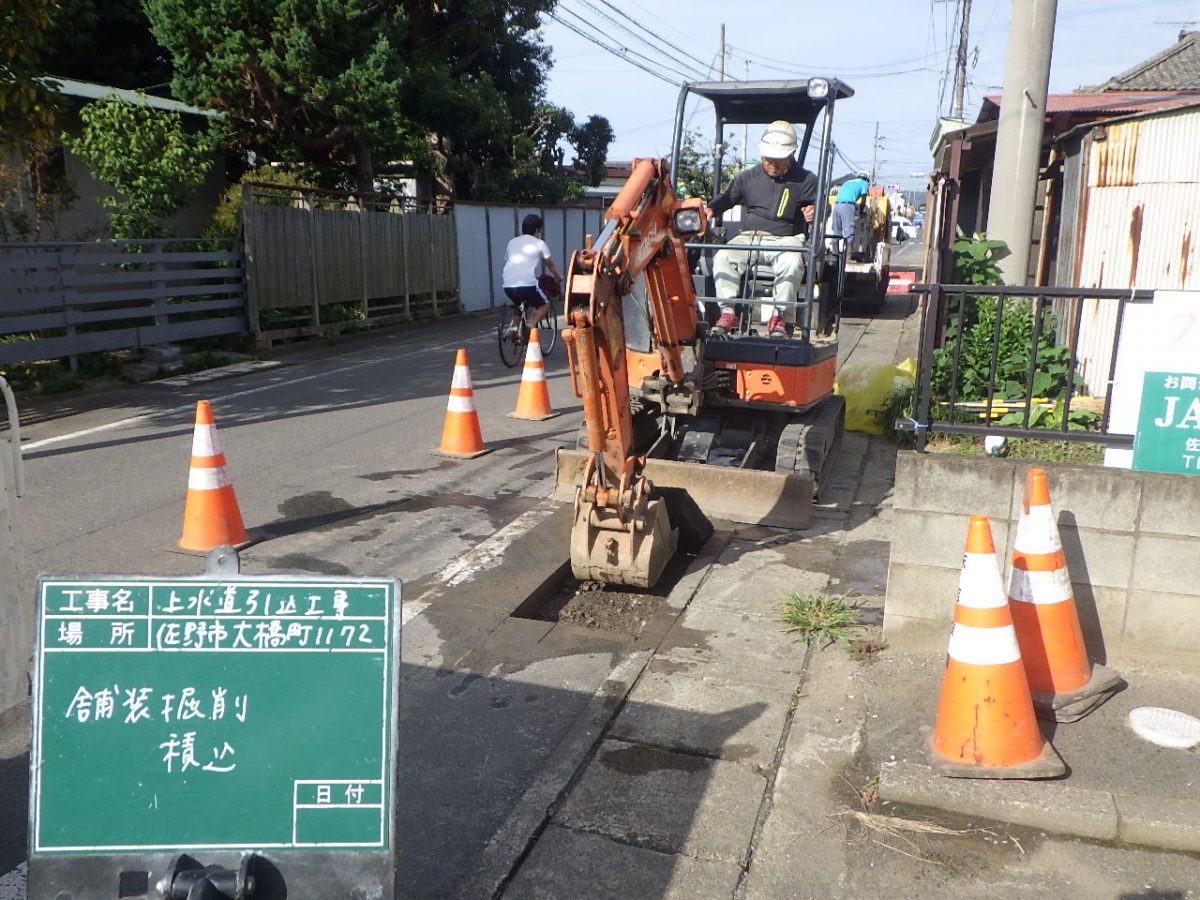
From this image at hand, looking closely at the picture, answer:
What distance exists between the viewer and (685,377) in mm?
6762

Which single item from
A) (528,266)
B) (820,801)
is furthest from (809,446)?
(528,266)

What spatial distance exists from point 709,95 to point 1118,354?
14.2 ft

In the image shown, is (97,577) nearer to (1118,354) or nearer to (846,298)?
(1118,354)

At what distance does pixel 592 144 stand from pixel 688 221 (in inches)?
883

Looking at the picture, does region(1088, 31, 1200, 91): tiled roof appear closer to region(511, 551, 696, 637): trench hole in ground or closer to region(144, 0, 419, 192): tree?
region(144, 0, 419, 192): tree

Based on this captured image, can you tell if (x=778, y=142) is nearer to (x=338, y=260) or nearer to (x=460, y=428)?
(x=460, y=428)

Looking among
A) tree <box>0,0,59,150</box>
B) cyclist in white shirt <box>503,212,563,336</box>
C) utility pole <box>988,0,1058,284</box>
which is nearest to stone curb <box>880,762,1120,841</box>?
utility pole <box>988,0,1058,284</box>

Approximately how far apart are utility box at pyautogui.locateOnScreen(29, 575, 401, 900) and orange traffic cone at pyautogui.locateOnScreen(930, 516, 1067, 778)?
2171 millimetres

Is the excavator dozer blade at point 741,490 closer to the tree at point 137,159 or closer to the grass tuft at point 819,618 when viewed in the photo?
the grass tuft at point 819,618

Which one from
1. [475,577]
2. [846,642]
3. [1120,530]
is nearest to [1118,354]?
[1120,530]

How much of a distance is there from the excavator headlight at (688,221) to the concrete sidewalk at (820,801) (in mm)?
2635

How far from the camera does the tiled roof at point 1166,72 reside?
18.3 metres

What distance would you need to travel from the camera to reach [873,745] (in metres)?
3.77

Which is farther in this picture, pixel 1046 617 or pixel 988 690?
pixel 1046 617
